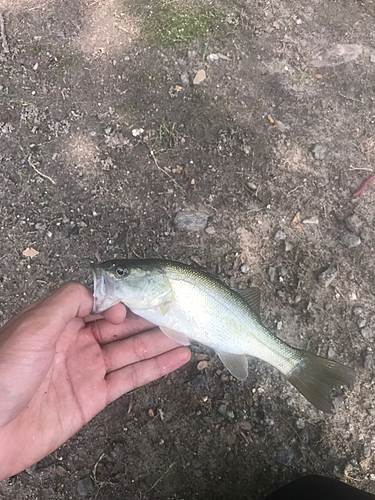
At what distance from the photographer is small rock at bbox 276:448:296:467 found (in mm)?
3607

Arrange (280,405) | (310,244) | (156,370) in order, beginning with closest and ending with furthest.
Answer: (156,370)
(280,405)
(310,244)

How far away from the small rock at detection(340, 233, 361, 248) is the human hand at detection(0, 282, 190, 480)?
2.16 meters

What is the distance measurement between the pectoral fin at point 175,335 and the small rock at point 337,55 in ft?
12.4

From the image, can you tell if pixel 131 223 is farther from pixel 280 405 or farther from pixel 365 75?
pixel 365 75

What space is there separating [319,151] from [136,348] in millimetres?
3098

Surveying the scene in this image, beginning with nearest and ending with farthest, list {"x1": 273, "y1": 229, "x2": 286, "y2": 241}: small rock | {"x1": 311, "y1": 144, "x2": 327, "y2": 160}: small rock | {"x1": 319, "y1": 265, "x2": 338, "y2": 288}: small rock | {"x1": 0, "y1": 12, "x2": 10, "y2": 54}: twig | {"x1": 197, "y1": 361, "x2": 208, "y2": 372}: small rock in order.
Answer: {"x1": 197, "y1": 361, "x2": 208, "y2": 372}: small rock < {"x1": 319, "y1": 265, "x2": 338, "y2": 288}: small rock < {"x1": 273, "y1": 229, "x2": 286, "y2": 241}: small rock < {"x1": 311, "y1": 144, "x2": 327, "y2": 160}: small rock < {"x1": 0, "y1": 12, "x2": 10, "y2": 54}: twig

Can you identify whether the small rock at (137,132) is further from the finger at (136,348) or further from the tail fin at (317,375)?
the tail fin at (317,375)

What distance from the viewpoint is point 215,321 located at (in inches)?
127

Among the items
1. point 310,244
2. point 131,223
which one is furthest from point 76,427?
point 310,244

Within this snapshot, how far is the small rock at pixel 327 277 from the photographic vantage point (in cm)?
399

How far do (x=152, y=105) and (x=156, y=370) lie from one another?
10.2ft

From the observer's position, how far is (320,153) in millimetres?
4363

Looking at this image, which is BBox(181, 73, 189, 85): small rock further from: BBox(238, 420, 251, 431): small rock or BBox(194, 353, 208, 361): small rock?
BBox(238, 420, 251, 431): small rock

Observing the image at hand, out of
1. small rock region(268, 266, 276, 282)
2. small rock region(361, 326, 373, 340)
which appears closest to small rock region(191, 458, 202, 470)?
small rock region(268, 266, 276, 282)
